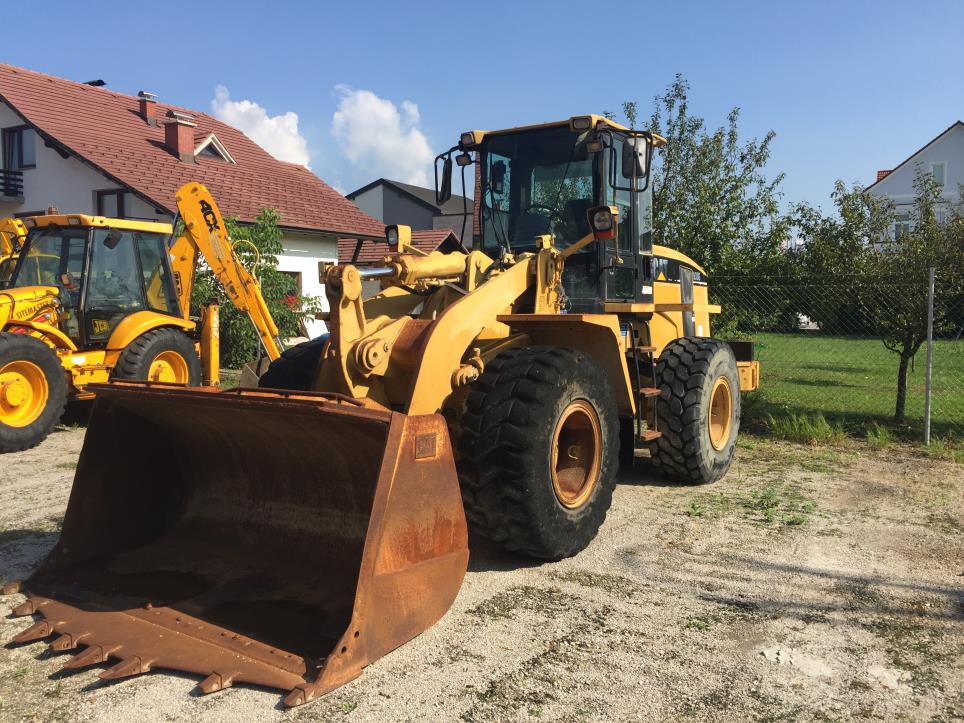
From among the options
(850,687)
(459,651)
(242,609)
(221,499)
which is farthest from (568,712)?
(221,499)

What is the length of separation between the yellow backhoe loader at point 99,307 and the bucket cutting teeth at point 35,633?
5358 millimetres

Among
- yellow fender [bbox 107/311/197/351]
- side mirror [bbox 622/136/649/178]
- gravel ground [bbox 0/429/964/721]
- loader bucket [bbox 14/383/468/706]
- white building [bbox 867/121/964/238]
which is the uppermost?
white building [bbox 867/121/964/238]

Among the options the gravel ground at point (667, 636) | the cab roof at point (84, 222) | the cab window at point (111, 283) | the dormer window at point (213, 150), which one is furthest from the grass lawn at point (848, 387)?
the dormer window at point (213, 150)

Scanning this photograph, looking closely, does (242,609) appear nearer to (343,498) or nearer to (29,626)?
(343,498)

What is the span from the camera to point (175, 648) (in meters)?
3.58

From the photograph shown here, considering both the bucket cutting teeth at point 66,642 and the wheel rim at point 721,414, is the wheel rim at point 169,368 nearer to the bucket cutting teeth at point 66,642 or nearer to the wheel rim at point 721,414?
the wheel rim at point 721,414

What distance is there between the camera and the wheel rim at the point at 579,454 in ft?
16.3

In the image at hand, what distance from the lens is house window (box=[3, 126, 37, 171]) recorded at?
875 inches

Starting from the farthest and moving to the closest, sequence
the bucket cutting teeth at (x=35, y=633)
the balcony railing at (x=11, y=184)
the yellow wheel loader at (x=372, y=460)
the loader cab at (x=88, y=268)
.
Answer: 1. the balcony railing at (x=11, y=184)
2. the loader cab at (x=88, y=268)
3. the bucket cutting teeth at (x=35, y=633)
4. the yellow wheel loader at (x=372, y=460)

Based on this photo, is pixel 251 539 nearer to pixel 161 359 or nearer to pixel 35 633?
pixel 35 633

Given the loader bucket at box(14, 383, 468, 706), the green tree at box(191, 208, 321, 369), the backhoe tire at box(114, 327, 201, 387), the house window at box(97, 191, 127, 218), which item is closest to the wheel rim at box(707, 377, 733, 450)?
the loader bucket at box(14, 383, 468, 706)

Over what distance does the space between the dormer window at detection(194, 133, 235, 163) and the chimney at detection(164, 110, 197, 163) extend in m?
0.73

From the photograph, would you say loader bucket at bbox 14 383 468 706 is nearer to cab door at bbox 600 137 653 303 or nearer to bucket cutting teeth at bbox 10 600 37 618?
bucket cutting teeth at bbox 10 600 37 618

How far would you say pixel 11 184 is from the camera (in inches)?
854
